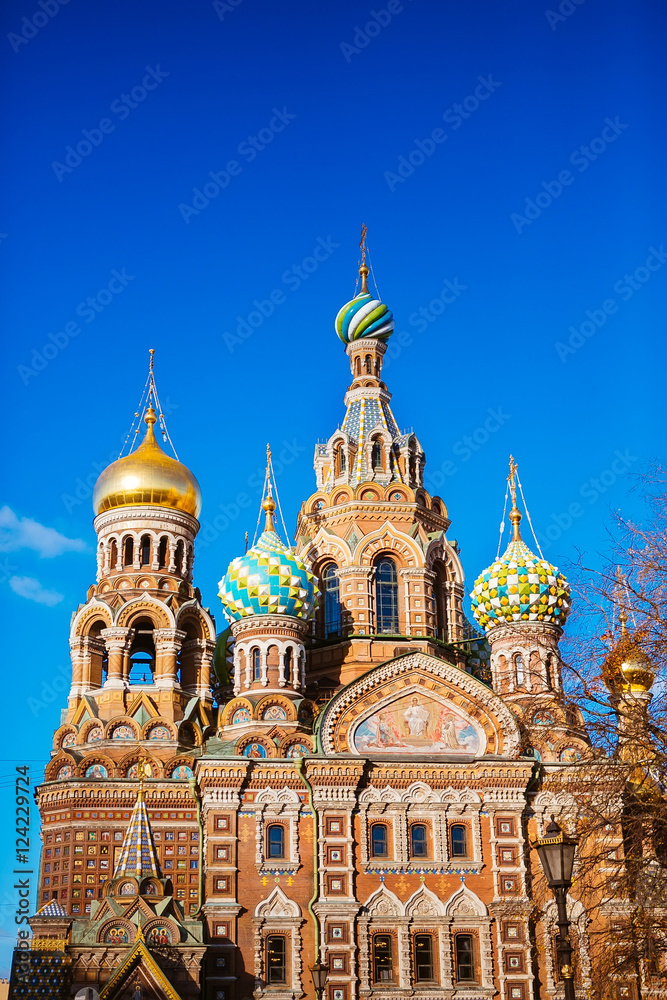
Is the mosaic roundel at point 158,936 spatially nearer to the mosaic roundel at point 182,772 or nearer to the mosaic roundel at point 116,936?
the mosaic roundel at point 116,936

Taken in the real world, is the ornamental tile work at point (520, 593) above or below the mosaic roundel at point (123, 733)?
above

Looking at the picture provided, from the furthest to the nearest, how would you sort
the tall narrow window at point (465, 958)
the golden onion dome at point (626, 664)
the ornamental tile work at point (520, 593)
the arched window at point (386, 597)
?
the arched window at point (386, 597)
the ornamental tile work at point (520, 593)
the tall narrow window at point (465, 958)
the golden onion dome at point (626, 664)

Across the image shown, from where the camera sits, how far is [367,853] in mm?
26859

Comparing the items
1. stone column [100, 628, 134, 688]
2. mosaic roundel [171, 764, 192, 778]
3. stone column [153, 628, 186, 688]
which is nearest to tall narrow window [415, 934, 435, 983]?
mosaic roundel [171, 764, 192, 778]

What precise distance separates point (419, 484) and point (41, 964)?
16.1 metres

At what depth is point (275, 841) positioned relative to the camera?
27.0 meters

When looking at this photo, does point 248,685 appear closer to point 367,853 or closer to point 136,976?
point 367,853

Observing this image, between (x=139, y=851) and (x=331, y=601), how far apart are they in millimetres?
9091

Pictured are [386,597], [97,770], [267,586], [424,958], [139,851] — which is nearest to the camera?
[139,851]

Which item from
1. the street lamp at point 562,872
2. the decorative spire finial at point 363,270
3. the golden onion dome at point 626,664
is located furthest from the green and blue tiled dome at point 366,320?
the street lamp at point 562,872

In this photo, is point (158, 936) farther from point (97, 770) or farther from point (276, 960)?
point (97, 770)

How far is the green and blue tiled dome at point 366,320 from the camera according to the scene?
36094 mm

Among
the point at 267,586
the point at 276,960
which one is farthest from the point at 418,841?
the point at 267,586

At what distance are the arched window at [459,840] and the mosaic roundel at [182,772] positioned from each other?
20.7ft
